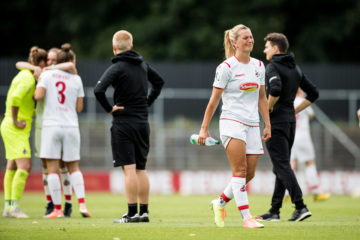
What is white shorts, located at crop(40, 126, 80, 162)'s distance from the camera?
10.6m

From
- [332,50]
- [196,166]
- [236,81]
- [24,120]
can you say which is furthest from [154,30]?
[236,81]

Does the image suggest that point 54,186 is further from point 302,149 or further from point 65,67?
point 302,149

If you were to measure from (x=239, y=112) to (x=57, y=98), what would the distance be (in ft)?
11.1

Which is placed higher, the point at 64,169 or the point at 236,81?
the point at 236,81

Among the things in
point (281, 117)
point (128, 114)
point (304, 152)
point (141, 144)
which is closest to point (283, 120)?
point (281, 117)

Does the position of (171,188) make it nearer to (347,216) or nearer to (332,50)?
(347,216)

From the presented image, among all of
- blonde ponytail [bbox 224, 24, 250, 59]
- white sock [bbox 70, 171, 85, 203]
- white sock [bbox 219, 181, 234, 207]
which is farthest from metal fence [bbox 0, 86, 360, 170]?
blonde ponytail [bbox 224, 24, 250, 59]

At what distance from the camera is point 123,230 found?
825 cm

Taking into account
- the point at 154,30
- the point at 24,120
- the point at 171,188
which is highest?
the point at 154,30

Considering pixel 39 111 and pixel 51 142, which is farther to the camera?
pixel 39 111

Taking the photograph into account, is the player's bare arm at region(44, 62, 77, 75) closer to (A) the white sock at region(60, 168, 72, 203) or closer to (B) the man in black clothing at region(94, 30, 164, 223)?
(B) the man in black clothing at region(94, 30, 164, 223)

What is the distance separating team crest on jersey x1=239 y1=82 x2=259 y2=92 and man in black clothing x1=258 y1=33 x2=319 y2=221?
118 cm

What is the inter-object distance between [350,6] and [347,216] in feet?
93.2

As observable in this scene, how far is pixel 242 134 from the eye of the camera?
8336mm
